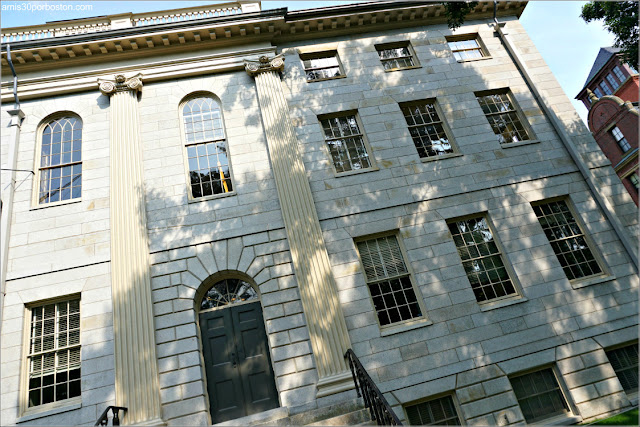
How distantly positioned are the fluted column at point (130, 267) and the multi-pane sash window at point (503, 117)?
9682 mm

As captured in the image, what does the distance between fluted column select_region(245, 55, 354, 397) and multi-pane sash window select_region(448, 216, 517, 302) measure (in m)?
3.34

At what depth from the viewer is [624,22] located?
36.4ft

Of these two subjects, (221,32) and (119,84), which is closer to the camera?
(119,84)

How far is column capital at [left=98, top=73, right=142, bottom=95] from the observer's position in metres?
10.4

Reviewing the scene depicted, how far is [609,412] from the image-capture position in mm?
8180

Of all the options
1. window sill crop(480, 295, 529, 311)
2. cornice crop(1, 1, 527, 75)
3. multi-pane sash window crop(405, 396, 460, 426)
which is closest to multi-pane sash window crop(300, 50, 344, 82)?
cornice crop(1, 1, 527, 75)

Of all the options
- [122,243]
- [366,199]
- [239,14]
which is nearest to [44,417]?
[122,243]

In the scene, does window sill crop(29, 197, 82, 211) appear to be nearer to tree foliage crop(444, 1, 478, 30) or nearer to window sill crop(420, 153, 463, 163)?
window sill crop(420, 153, 463, 163)

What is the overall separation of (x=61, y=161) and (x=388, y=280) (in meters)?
8.73

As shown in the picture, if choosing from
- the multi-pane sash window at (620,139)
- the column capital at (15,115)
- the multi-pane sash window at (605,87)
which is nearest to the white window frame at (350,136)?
the column capital at (15,115)

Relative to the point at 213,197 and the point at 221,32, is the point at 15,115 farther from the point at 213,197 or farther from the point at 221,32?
the point at 221,32

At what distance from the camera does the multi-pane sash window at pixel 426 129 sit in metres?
10.7

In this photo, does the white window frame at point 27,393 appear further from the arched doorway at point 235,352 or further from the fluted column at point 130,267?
the arched doorway at point 235,352

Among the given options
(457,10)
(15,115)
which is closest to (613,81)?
(457,10)
